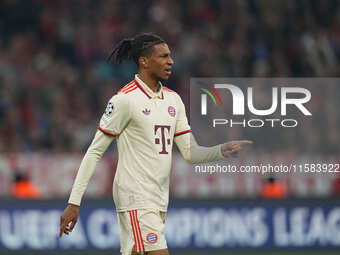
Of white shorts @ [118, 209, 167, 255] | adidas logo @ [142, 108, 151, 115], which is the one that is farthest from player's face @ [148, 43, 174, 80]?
white shorts @ [118, 209, 167, 255]

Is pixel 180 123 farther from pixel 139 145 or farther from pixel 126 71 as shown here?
pixel 126 71

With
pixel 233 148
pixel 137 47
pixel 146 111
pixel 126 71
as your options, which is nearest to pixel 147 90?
pixel 146 111

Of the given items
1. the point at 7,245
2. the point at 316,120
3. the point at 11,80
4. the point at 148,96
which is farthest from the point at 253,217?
the point at 148,96

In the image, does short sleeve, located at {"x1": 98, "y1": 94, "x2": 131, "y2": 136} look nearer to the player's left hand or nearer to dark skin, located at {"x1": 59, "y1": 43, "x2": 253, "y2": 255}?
dark skin, located at {"x1": 59, "y1": 43, "x2": 253, "y2": 255}

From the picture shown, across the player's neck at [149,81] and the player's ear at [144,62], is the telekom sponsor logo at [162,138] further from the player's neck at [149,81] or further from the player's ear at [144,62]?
the player's ear at [144,62]

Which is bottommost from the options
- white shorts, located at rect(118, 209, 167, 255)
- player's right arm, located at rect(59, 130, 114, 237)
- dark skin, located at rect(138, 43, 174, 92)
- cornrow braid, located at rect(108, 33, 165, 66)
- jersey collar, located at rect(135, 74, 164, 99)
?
white shorts, located at rect(118, 209, 167, 255)

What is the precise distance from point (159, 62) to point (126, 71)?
27.1ft

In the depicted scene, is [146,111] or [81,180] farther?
[146,111]

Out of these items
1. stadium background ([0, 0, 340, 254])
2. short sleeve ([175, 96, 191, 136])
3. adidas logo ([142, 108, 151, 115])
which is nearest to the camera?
adidas logo ([142, 108, 151, 115])

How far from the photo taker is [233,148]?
18.0 feet

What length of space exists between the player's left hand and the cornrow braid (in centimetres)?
84

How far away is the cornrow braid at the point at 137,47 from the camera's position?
5566 millimetres

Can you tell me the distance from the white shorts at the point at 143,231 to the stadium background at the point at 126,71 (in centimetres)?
507

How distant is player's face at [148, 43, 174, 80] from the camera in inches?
217
